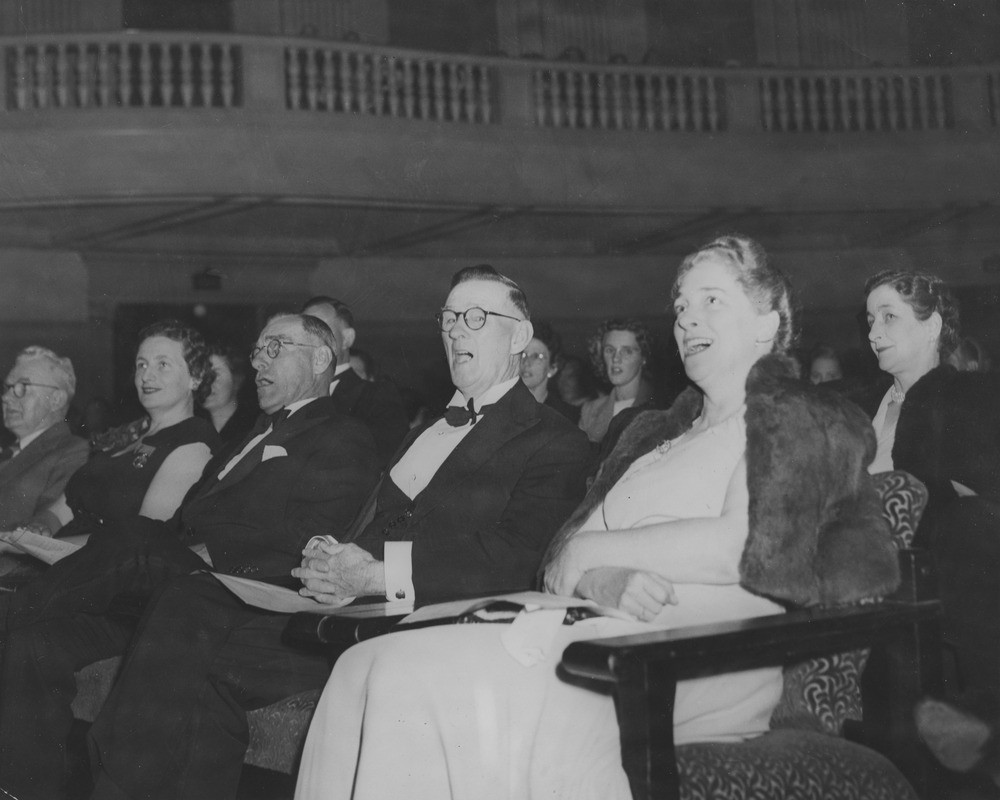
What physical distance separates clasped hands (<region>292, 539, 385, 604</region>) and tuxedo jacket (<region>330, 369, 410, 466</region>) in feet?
4.89

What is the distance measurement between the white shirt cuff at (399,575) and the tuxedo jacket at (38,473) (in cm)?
194

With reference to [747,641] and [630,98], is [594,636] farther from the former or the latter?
[630,98]

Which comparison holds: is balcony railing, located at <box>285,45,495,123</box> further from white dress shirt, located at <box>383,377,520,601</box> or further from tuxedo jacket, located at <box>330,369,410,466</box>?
white dress shirt, located at <box>383,377,520,601</box>

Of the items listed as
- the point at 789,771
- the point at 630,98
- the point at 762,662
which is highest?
the point at 630,98

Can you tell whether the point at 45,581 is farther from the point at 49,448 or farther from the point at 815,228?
the point at 815,228

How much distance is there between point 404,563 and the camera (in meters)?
2.15

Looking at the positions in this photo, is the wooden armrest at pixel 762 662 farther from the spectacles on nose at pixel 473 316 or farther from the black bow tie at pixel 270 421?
the black bow tie at pixel 270 421

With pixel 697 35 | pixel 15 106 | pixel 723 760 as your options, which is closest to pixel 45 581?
pixel 723 760

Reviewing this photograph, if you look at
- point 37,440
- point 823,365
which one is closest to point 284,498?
point 37,440

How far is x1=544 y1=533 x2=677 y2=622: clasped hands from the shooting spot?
1689mm

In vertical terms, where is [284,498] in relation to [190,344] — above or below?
below

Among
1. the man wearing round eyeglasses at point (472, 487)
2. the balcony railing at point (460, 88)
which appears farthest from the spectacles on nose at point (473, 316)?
the balcony railing at point (460, 88)

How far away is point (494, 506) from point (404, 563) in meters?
0.24

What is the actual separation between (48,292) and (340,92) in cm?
274
